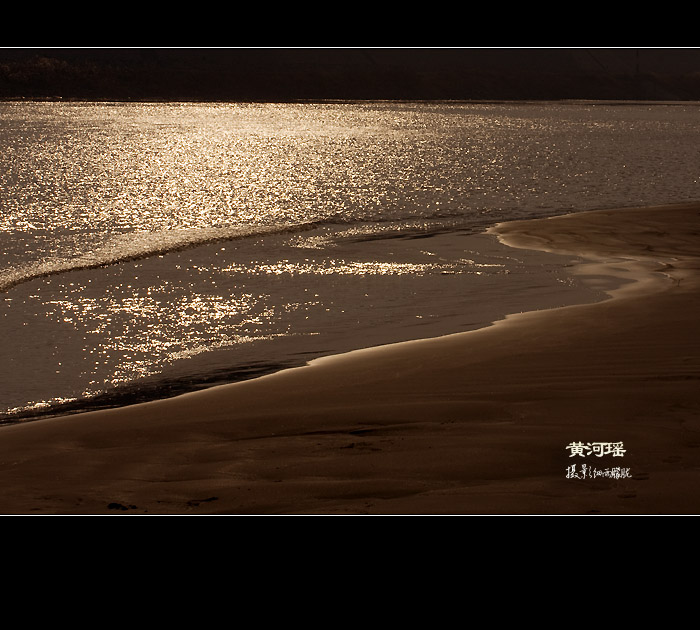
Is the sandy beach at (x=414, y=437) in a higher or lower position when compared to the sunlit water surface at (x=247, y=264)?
lower

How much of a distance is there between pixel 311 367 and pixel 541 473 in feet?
13.8

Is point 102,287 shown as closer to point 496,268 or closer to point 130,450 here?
point 496,268

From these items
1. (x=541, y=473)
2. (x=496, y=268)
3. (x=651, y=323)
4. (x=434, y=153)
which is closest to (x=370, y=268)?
(x=496, y=268)

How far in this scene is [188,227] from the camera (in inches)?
945

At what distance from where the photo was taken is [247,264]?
699 inches

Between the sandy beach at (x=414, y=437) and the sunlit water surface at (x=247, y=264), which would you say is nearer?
the sandy beach at (x=414, y=437)

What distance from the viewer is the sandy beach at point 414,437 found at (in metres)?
5.85

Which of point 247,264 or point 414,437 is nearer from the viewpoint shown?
point 414,437

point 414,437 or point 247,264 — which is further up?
point 247,264

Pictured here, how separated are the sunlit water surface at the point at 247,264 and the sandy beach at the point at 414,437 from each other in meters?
1.36

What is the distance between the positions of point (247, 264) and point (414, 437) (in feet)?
36.4

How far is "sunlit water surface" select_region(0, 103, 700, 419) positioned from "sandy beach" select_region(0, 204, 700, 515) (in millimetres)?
1365

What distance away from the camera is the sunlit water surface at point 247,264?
10875 mm

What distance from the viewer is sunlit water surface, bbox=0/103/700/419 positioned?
35.7 feet
